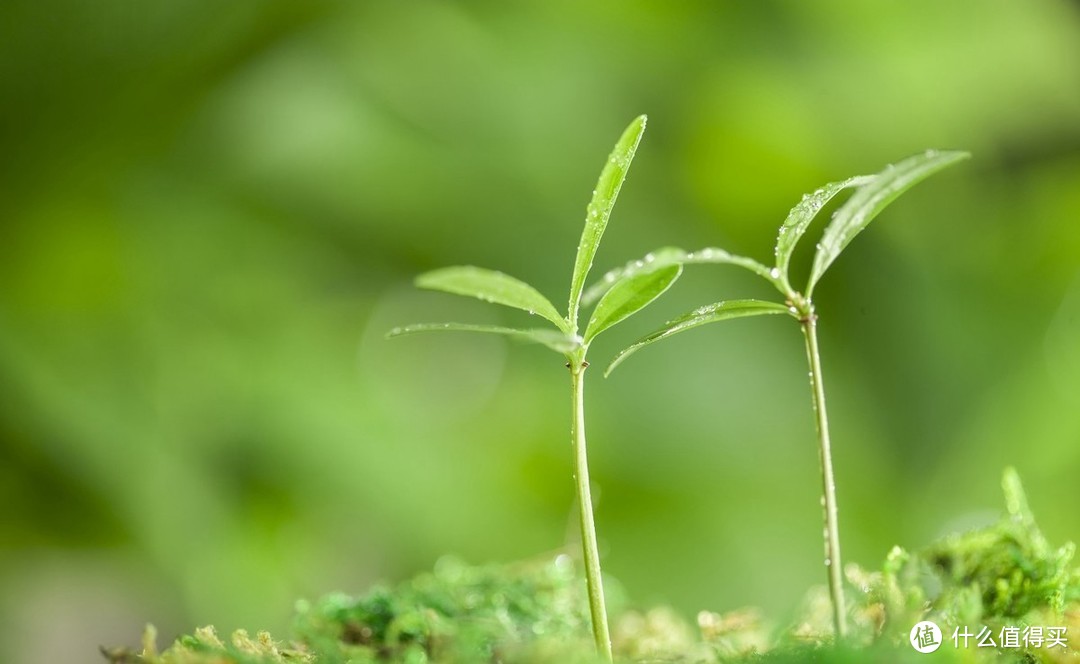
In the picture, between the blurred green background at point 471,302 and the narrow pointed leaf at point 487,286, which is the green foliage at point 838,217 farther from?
the blurred green background at point 471,302

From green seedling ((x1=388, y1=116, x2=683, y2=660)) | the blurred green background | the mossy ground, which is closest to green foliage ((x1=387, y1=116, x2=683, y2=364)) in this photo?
green seedling ((x1=388, y1=116, x2=683, y2=660))

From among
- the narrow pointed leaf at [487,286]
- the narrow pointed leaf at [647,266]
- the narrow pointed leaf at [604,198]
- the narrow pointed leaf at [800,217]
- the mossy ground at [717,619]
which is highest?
the narrow pointed leaf at [604,198]

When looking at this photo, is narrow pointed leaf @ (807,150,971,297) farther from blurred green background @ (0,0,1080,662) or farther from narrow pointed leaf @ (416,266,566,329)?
blurred green background @ (0,0,1080,662)

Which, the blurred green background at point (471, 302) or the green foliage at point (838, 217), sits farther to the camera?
the blurred green background at point (471, 302)

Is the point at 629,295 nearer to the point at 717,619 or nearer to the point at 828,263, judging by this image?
the point at 828,263

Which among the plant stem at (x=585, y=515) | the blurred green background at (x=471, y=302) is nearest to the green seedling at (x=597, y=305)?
the plant stem at (x=585, y=515)

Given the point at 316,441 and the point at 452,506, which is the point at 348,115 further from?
the point at 452,506

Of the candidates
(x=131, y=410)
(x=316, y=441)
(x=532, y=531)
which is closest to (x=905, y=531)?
(x=532, y=531)

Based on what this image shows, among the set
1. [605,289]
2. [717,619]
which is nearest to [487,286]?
[605,289]
